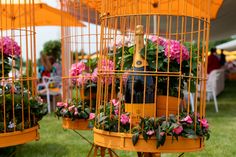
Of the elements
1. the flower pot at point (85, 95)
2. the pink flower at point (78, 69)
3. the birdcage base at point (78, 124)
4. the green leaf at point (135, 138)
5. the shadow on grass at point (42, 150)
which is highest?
the pink flower at point (78, 69)

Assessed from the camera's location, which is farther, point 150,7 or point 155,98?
point 150,7

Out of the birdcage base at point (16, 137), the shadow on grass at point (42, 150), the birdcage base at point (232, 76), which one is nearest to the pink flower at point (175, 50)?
the birdcage base at point (16, 137)

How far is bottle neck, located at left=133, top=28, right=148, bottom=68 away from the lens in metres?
2.22

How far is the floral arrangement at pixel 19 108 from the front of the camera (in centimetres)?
274

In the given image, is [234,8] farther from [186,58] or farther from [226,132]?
[186,58]

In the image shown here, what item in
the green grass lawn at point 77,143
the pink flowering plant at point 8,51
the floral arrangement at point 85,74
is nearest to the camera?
the pink flowering plant at point 8,51

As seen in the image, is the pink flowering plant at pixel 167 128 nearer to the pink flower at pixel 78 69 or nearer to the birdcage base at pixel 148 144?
the birdcage base at pixel 148 144

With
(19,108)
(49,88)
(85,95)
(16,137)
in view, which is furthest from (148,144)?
(49,88)

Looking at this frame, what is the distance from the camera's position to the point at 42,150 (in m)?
4.98

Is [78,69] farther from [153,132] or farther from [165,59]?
[153,132]

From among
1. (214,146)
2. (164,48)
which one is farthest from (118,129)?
(214,146)

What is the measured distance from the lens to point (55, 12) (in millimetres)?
8883

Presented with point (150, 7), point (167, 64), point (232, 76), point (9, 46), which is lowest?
point (232, 76)

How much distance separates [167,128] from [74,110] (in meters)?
1.33
